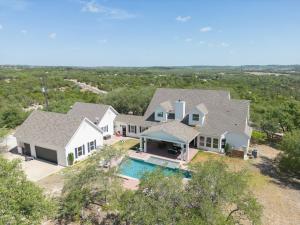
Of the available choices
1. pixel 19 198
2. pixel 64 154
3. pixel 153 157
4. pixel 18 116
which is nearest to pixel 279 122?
pixel 153 157

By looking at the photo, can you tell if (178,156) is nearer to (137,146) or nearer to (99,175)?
(137,146)

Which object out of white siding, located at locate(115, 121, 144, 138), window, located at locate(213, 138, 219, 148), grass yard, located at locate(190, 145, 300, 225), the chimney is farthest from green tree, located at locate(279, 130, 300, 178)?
white siding, located at locate(115, 121, 144, 138)

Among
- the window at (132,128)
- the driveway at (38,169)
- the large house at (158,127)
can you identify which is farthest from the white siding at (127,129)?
the driveway at (38,169)

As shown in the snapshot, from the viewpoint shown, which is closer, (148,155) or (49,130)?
(49,130)

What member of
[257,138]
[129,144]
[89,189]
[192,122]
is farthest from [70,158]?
[257,138]

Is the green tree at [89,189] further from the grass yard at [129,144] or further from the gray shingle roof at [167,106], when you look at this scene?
the gray shingle roof at [167,106]

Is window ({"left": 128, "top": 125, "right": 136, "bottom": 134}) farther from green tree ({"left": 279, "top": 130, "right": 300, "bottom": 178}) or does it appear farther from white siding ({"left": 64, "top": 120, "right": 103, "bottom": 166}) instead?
green tree ({"left": 279, "top": 130, "right": 300, "bottom": 178})

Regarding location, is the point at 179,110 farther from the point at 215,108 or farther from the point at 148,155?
the point at 148,155
